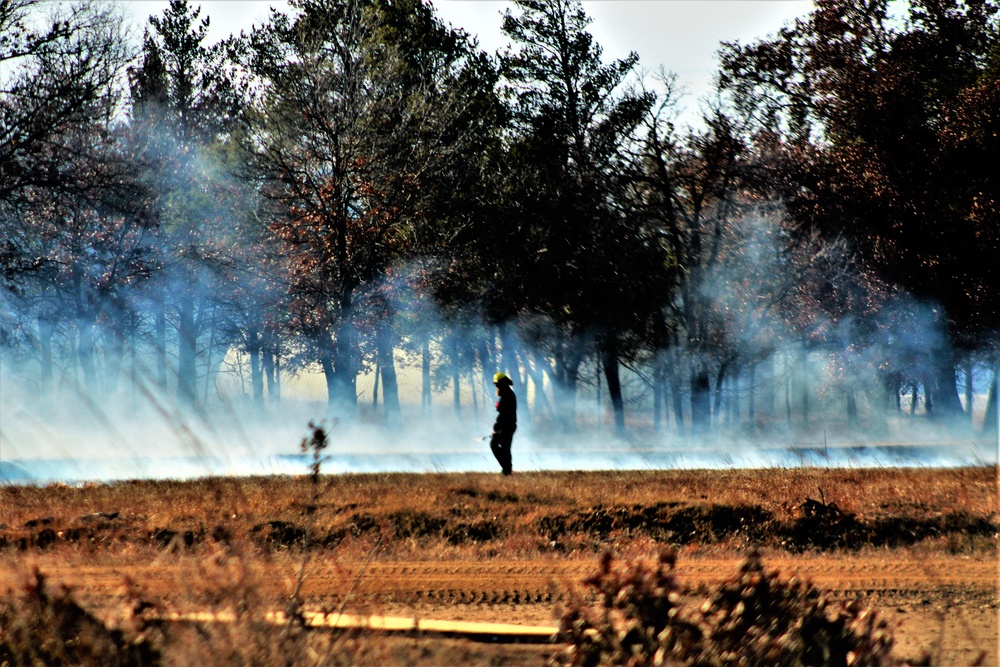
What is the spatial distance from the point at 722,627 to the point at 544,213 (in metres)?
23.6

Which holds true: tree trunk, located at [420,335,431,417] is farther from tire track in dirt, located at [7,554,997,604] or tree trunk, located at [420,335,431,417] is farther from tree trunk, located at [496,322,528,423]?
tire track in dirt, located at [7,554,997,604]

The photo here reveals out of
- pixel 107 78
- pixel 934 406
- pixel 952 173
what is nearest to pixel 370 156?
pixel 107 78

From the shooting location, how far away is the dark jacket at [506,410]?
15.8m

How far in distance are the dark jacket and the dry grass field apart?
94 cm

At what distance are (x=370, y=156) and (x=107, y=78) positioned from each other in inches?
240

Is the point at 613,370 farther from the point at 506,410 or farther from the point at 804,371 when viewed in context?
the point at 506,410

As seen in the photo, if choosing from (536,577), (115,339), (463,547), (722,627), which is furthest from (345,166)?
(722,627)

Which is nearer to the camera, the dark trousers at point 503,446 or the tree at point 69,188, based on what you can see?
the dark trousers at point 503,446

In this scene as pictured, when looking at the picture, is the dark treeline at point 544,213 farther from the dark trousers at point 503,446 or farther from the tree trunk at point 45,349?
the dark trousers at point 503,446

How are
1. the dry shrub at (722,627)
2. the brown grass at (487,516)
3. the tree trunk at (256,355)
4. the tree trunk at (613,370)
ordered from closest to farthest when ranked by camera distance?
the dry shrub at (722,627) < the brown grass at (487,516) < the tree trunk at (613,370) < the tree trunk at (256,355)

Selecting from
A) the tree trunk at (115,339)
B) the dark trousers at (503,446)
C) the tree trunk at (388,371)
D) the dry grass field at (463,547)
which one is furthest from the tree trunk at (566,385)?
the dry grass field at (463,547)

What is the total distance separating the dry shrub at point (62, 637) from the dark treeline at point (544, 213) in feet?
61.2

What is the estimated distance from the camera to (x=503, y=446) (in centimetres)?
1595

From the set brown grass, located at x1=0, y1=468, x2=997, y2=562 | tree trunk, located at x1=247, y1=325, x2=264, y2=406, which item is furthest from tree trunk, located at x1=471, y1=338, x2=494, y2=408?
brown grass, located at x1=0, y1=468, x2=997, y2=562
